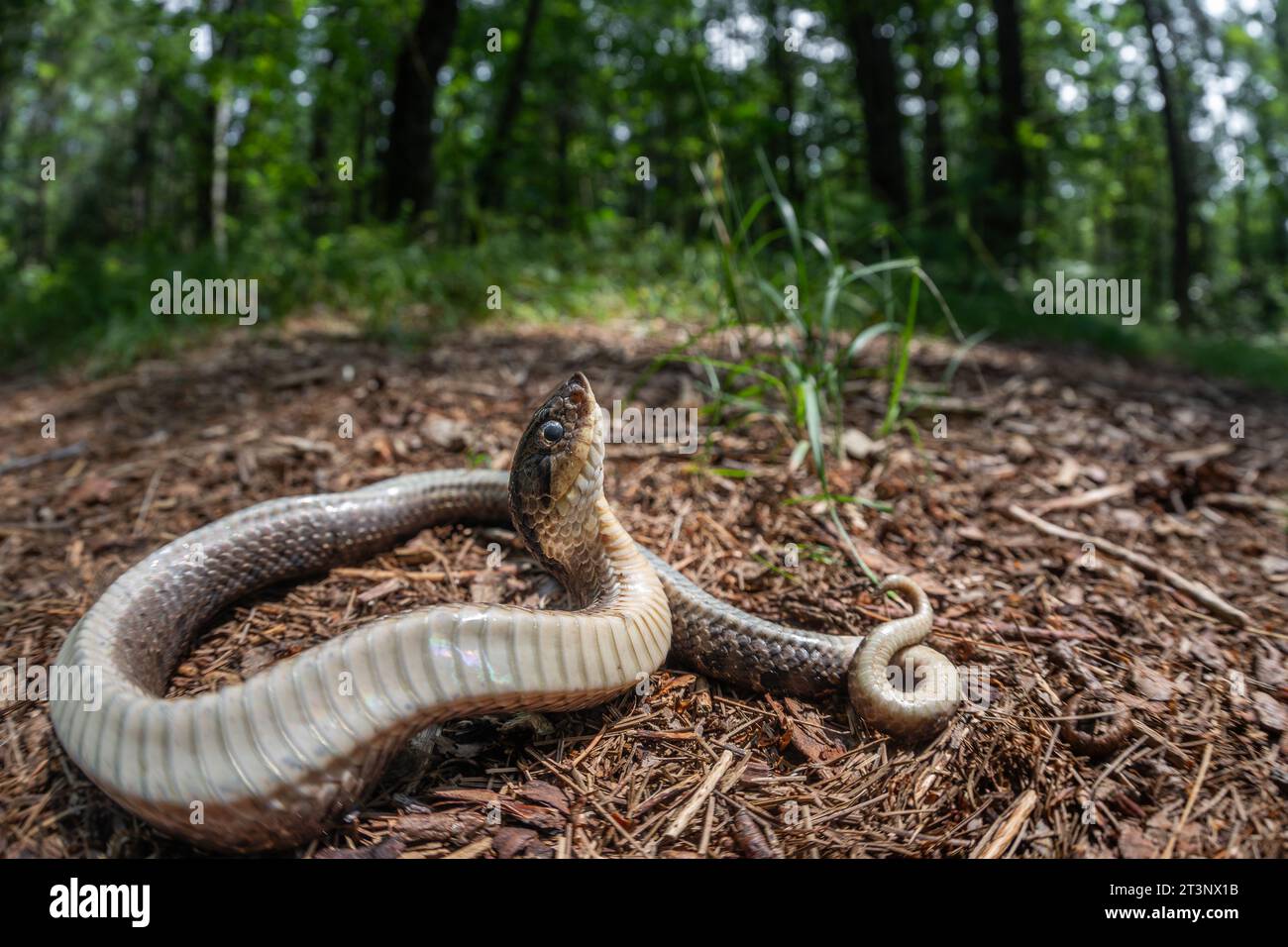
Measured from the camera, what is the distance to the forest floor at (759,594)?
2.02 m

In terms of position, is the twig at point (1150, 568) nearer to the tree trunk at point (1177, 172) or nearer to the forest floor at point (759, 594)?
the forest floor at point (759, 594)

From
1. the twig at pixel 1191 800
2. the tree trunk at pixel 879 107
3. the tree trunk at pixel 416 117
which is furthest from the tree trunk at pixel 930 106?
the twig at pixel 1191 800

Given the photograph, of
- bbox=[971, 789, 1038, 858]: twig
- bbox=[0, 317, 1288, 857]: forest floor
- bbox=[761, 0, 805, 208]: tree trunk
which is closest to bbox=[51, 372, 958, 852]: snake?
bbox=[0, 317, 1288, 857]: forest floor

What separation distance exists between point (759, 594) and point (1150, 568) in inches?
67.9

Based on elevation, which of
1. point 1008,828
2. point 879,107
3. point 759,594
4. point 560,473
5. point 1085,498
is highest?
point 879,107

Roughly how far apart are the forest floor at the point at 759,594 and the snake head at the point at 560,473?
0.57 meters

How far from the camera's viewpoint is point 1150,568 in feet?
10.6

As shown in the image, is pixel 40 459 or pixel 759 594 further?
pixel 40 459

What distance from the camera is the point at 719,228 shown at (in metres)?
4.23

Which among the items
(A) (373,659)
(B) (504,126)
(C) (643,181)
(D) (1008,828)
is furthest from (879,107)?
(A) (373,659)

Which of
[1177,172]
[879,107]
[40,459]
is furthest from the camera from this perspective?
[879,107]

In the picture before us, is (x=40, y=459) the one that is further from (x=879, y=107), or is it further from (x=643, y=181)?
(x=879, y=107)

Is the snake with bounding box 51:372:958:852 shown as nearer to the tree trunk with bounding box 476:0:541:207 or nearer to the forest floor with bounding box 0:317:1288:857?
the forest floor with bounding box 0:317:1288:857

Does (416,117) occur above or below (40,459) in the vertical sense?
above
